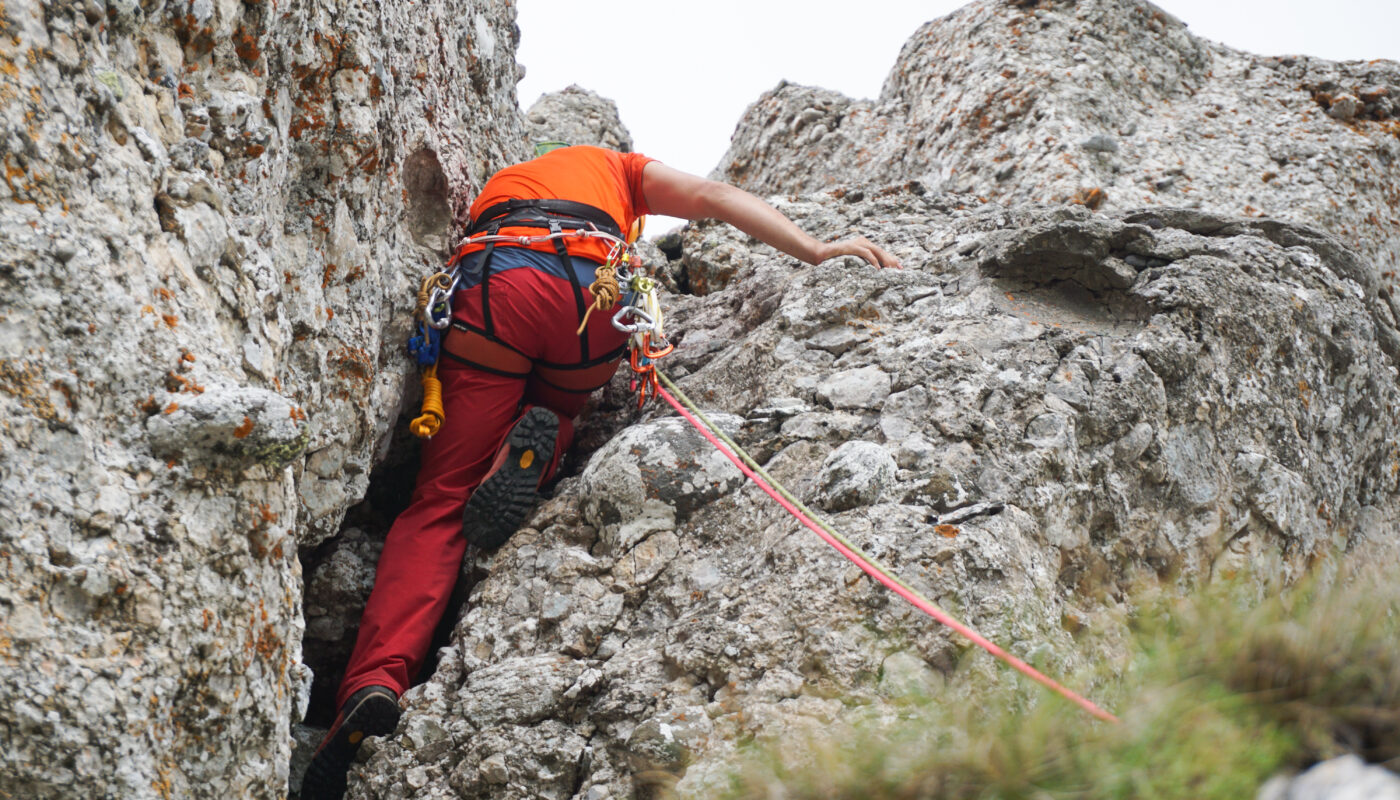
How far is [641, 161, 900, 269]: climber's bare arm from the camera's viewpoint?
4164 millimetres

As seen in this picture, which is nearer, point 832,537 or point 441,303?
point 832,537

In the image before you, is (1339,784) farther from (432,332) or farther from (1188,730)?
(432,332)

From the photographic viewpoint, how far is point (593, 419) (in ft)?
14.4

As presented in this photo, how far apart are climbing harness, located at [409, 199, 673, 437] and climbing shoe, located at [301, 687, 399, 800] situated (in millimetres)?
1127

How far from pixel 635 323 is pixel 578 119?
574 cm

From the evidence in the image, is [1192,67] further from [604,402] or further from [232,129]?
[232,129]

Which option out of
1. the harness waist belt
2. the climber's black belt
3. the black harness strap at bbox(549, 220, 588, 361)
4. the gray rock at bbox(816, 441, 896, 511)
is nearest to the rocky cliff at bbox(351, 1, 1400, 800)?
the gray rock at bbox(816, 441, 896, 511)

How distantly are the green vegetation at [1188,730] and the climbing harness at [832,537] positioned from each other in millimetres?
105

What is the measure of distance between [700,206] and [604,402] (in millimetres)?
1027

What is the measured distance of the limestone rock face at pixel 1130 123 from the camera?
5.16 m

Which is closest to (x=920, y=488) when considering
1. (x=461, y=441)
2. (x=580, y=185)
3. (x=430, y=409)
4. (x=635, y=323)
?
(x=635, y=323)

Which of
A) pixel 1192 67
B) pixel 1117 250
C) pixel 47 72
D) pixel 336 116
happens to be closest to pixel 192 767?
pixel 47 72

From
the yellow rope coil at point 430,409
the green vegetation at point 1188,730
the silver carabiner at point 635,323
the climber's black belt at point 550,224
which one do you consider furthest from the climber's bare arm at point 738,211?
the green vegetation at point 1188,730

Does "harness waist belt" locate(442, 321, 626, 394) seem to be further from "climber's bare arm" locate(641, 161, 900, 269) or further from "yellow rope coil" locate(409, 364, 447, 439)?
"climber's bare arm" locate(641, 161, 900, 269)
